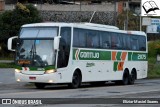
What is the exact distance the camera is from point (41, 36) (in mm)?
26406

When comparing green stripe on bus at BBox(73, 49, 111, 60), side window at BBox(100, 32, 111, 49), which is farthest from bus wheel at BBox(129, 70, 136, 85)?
side window at BBox(100, 32, 111, 49)

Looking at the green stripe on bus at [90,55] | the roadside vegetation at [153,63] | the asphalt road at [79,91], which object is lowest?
the roadside vegetation at [153,63]

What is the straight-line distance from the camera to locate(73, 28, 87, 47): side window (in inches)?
1085

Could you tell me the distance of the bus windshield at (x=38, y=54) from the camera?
2611 cm

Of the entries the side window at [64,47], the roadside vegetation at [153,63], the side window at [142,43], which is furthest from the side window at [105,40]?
the roadside vegetation at [153,63]

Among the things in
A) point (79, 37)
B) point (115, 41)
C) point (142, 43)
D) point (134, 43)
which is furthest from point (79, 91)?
point (142, 43)

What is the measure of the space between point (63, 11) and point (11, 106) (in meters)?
58.0

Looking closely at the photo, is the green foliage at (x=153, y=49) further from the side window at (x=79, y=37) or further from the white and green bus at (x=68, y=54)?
the side window at (x=79, y=37)

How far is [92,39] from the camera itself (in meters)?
29.3

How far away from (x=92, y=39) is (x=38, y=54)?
418cm

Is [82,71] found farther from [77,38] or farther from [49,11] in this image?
[49,11]

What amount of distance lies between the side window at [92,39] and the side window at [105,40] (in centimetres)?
53

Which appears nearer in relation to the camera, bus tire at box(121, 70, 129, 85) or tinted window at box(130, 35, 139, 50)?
bus tire at box(121, 70, 129, 85)

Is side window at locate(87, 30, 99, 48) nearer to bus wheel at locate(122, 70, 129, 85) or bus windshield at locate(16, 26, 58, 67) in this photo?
bus windshield at locate(16, 26, 58, 67)
